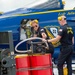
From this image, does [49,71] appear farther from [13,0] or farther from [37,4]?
[13,0]

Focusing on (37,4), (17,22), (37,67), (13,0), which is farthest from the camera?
A: (13,0)

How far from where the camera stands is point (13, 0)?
61.5 feet

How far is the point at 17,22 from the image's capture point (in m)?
8.83

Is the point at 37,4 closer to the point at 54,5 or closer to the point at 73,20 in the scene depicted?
the point at 54,5

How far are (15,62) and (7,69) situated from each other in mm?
248

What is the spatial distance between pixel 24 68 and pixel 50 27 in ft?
13.7

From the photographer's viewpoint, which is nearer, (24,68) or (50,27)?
(24,68)

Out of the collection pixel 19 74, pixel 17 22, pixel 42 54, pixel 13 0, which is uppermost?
pixel 13 0

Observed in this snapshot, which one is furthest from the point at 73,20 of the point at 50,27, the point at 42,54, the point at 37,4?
the point at 42,54

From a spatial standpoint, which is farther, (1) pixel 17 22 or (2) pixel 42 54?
(1) pixel 17 22

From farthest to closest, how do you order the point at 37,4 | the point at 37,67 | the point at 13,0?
the point at 13,0, the point at 37,4, the point at 37,67

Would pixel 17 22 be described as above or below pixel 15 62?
above

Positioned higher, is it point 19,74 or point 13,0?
point 13,0

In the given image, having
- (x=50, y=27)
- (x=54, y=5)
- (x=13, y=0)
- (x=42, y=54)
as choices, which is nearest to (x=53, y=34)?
(x=50, y=27)
